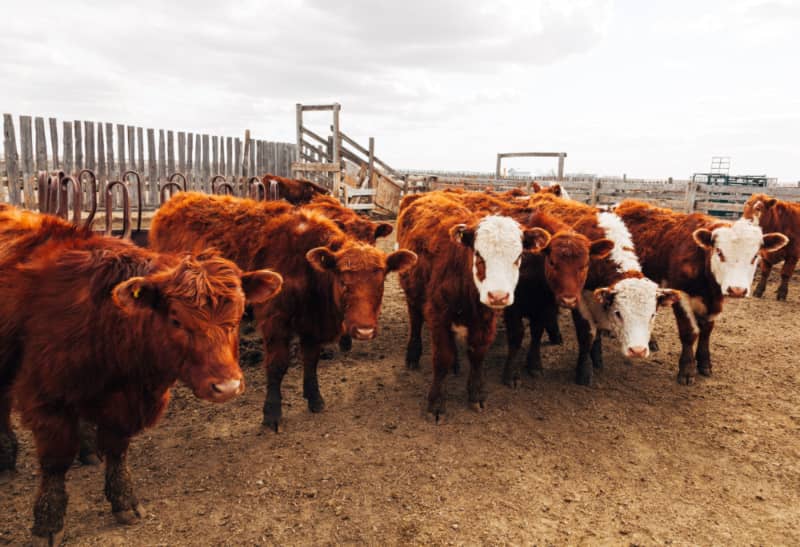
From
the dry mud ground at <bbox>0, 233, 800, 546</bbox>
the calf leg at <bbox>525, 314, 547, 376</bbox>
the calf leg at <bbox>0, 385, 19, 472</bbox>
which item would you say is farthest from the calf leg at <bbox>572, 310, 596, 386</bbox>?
the calf leg at <bbox>0, 385, 19, 472</bbox>

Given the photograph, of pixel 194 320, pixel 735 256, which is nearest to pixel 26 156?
pixel 194 320

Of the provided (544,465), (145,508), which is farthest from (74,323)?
(544,465)

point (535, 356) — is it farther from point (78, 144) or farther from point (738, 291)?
point (78, 144)

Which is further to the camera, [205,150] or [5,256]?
[205,150]

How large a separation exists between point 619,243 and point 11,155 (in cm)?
1197

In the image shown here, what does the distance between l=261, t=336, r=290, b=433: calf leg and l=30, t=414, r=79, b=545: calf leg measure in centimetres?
161

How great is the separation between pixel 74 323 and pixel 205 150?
12803mm

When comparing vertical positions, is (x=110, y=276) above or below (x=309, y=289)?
above

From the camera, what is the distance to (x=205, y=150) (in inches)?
554

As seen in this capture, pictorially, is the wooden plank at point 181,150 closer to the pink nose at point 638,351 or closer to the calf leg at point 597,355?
the calf leg at point 597,355

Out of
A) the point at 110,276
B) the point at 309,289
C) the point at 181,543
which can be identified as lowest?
the point at 181,543

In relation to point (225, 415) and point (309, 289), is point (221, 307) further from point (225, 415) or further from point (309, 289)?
point (225, 415)

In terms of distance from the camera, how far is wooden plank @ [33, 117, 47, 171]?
34.7ft

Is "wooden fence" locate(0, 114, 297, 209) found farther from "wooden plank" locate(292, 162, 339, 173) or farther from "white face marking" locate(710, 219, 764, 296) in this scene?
"white face marking" locate(710, 219, 764, 296)
